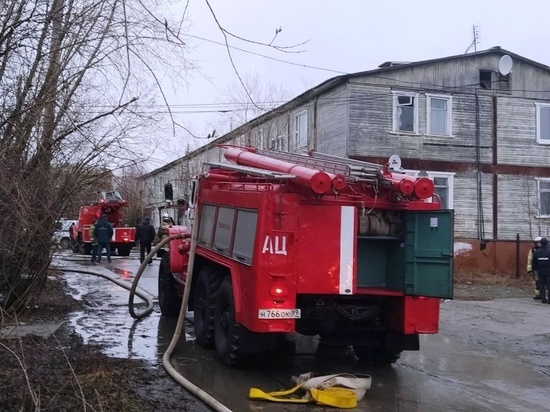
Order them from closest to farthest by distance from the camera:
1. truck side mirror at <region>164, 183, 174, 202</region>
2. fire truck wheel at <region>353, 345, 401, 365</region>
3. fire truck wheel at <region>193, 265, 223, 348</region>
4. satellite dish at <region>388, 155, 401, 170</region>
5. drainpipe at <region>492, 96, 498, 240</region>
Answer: fire truck wheel at <region>353, 345, 401, 365</region> < fire truck wheel at <region>193, 265, 223, 348</region> < satellite dish at <region>388, 155, 401, 170</region> < truck side mirror at <region>164, 183, 174, 202</region> < drainpipe at <region>492, 96, 498, 240</region>

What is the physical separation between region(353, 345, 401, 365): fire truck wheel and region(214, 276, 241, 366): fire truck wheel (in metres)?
1.72

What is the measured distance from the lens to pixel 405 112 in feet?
86.1

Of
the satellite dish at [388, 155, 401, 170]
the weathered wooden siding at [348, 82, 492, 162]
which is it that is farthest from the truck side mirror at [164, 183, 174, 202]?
the weathered wooden siding at [348, 82, 492, 162]

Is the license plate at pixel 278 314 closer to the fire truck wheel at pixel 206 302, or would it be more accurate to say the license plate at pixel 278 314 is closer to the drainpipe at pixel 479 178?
the fire truck wheel at pixel 206 302

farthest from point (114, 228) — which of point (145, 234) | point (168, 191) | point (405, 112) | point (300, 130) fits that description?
point (168, 191)

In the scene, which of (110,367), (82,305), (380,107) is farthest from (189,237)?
(380,107)

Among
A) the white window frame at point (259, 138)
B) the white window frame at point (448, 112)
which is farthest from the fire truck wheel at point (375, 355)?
the white window frame at point (259, 138)

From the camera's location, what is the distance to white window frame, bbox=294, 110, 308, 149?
28750mm

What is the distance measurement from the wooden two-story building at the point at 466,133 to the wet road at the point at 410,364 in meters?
11.6

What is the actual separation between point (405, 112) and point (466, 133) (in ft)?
8.39

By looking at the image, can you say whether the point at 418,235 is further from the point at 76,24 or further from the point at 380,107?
the point at 380,107

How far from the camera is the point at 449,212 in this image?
8.38m

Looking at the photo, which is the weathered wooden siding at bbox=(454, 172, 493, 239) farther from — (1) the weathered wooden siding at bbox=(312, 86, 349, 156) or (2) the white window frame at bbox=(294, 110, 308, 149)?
(2) the white window frame at bbox=(294, 110, 308, 149)

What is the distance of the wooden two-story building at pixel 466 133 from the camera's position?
2567cm
